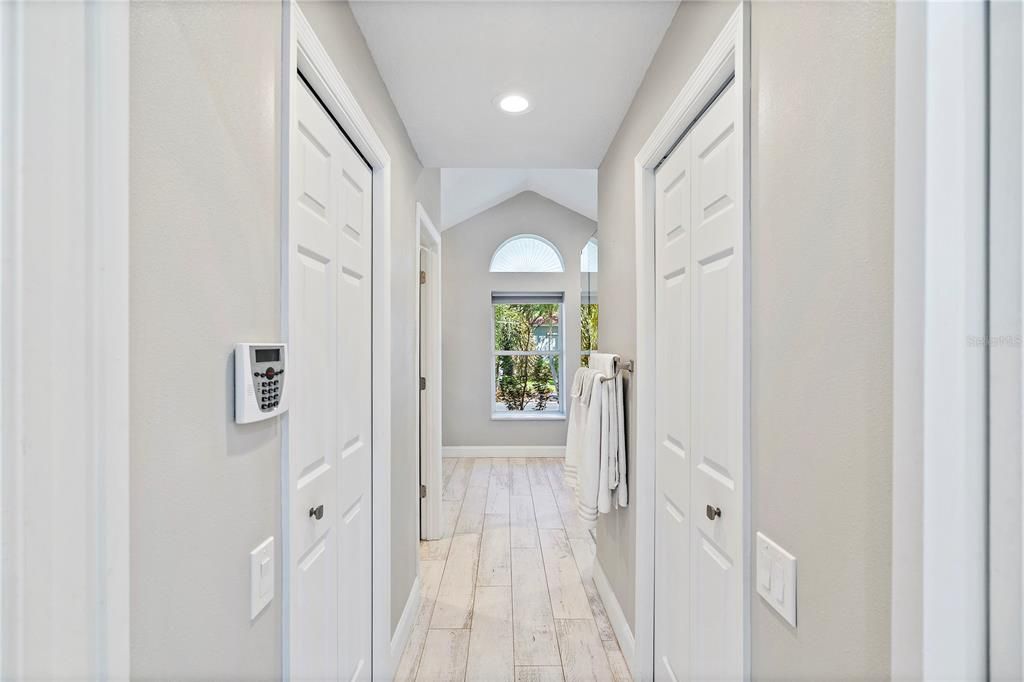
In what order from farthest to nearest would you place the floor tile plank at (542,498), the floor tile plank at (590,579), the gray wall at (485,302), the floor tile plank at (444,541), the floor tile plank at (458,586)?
1. the gray wall at (485,302)
2. the floor tile plank at (542,498)
3. the floor tile plank at (444,541)
4. the floor tile plank at (458,586)
5. the floor tile plank at (590,579)

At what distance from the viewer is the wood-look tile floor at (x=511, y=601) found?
214cm

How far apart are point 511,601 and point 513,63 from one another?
244 cm

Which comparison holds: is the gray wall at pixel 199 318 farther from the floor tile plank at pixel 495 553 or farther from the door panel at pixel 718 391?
the floor tile plank at pixel 495 553

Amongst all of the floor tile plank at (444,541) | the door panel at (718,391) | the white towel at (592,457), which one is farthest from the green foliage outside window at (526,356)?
the door panel at (718,391)

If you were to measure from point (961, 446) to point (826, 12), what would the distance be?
67cm

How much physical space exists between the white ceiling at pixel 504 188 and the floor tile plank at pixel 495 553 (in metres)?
2.85

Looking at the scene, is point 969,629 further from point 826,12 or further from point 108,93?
point 108,93

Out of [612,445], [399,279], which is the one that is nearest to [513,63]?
[399,279]

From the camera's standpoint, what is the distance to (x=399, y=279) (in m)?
2.26

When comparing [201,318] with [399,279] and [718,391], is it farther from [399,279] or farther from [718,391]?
[399,279]

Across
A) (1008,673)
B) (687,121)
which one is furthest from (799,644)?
(687,121)

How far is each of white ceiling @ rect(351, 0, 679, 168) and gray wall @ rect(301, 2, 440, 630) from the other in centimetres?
8

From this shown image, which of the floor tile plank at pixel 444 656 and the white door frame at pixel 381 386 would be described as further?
the floor tile plank at pixel 444 656

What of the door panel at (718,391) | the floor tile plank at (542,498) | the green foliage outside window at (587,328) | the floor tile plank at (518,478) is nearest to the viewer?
the door panel at (718,391)
